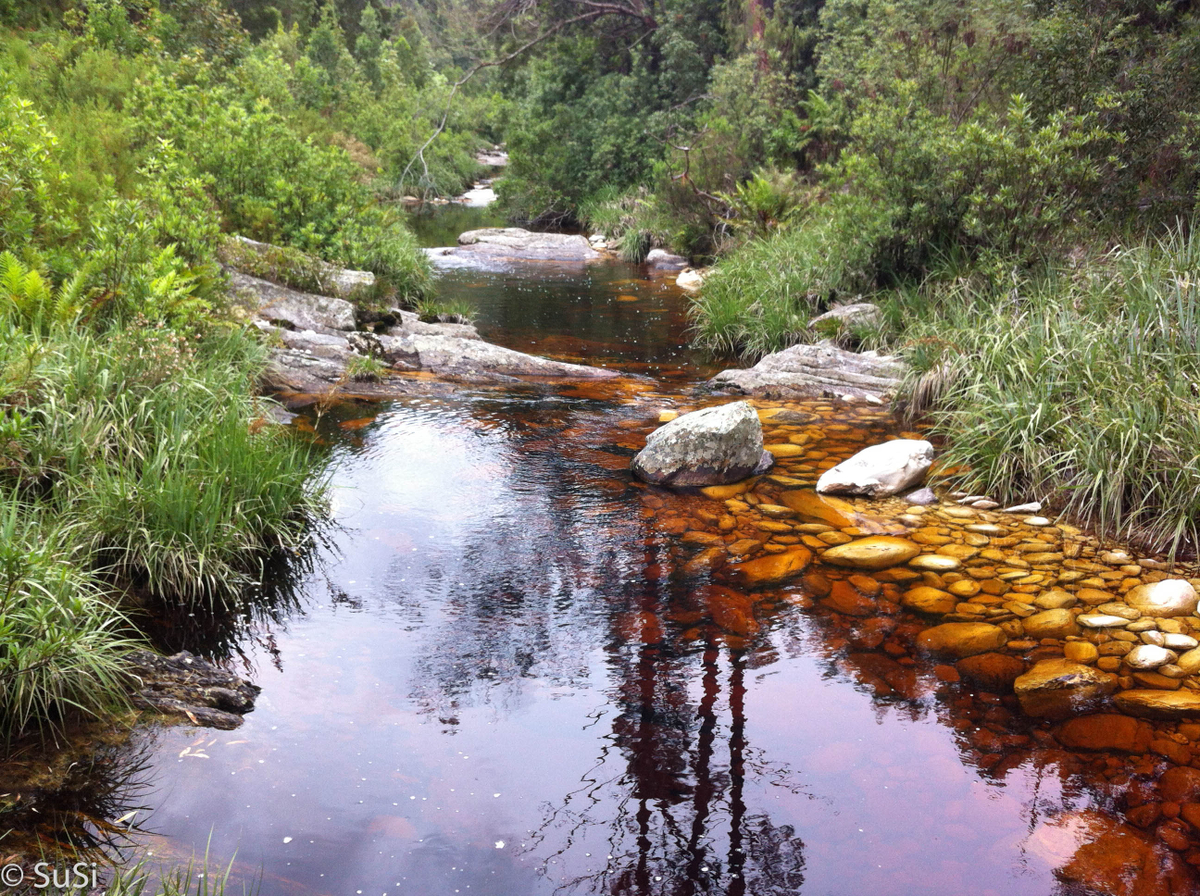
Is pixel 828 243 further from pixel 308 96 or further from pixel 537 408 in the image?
pixel 308 96

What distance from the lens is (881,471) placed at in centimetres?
563

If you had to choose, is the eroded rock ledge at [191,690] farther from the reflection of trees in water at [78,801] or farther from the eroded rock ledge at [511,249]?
the eroded rock ledge at [511,249]

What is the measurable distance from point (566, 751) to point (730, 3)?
72.7ft

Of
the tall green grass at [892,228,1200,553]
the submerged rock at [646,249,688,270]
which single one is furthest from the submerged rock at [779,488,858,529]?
the submerged rock at [646,249,688,270]

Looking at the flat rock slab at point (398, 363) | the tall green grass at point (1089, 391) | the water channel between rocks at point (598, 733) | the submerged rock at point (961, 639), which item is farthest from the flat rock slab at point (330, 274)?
the submerged rock at point (961, 639)

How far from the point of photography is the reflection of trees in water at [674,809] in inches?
104

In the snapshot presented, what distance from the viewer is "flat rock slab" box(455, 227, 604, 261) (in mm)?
18625

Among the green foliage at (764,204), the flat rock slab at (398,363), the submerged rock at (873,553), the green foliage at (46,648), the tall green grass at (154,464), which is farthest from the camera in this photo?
the green foliage at (764,204)

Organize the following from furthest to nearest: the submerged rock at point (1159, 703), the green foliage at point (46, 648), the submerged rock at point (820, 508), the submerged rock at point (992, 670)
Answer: the submerged rock at point (820, 508) → the submerged rock at point (992, 670) → the submerged rock at point (1159, 703) → the green foliage at point (46, 648)

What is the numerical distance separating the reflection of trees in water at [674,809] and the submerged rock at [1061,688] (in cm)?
119

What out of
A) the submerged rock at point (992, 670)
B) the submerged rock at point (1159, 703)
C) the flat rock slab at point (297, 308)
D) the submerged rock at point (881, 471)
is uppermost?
the flat rock slab at point (297, 308)

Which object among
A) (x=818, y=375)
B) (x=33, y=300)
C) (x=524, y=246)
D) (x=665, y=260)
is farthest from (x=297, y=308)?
(x=524, y=246)

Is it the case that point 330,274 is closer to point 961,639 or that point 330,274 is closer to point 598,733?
point 598,733

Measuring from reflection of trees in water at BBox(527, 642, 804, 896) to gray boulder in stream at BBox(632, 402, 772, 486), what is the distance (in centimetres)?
230
